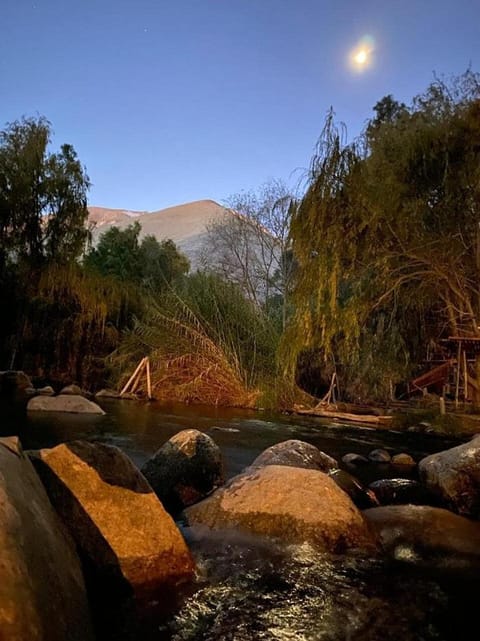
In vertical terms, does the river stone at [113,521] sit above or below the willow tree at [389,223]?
below

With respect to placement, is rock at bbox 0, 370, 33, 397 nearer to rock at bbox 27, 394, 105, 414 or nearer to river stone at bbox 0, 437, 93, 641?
rock at bbox 27, 394, 105, 414

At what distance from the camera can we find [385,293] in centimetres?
1122

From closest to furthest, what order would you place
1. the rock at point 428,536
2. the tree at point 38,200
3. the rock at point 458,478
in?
the rock at point 428,536, the rock at point 458,478, the tree at point 38,200

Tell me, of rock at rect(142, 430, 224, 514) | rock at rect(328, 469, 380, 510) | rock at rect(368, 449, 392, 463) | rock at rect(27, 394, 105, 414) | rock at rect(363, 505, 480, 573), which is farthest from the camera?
rock at rect(27, 394, 105, 414)

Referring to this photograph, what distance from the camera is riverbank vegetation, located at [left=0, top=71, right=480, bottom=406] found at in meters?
10.4

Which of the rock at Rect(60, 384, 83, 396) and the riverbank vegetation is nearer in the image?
the riverbank vegetation

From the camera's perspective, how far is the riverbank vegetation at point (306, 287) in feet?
34.2

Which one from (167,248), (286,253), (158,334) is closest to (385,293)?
(158,334)

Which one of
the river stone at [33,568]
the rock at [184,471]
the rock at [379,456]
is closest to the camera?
the river stone at [33,568]

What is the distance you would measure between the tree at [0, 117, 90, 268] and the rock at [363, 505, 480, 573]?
16.8 metres

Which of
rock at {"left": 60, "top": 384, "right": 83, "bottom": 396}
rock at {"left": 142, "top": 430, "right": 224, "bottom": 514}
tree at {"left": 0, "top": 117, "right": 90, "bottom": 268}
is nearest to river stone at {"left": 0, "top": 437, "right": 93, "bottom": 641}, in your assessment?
rock at {"left": 142, "top": 430, "right": 224, "bottom": 514}

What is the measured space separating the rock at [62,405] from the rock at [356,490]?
644 cm

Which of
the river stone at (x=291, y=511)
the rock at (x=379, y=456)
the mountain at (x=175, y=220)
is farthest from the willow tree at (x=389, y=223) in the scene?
the mountain at (x=175, y=220)

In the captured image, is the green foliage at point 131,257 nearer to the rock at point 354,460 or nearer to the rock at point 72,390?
the rock at point 72,390
